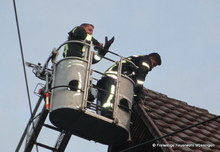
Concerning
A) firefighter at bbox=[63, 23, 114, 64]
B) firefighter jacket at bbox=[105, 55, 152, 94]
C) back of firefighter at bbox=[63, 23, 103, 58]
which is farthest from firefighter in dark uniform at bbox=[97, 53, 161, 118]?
back of firefighter at bbox=[63, 23, 103, 58]

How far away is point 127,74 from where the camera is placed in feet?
32.5

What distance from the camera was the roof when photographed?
28.1 ft

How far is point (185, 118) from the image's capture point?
10.1m

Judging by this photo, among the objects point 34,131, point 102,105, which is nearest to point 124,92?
point 102,105

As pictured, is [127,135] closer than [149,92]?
Yes

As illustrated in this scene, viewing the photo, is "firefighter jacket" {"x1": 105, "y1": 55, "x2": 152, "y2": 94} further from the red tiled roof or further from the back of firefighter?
the back of firefighter

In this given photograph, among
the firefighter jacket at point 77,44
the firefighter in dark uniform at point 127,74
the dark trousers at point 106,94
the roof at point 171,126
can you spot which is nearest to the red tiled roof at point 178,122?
the roof at point 171,126

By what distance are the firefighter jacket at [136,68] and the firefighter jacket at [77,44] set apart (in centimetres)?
66

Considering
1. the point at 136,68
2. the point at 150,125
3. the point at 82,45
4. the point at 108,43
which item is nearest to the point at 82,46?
the point at 82,45

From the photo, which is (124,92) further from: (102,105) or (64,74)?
(64,74)

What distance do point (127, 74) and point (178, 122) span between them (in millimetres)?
1309

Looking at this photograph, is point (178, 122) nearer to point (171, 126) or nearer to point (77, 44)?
point (171, 126)

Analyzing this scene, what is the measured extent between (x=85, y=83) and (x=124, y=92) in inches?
32.6

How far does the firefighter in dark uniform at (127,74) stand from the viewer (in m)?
9.10
